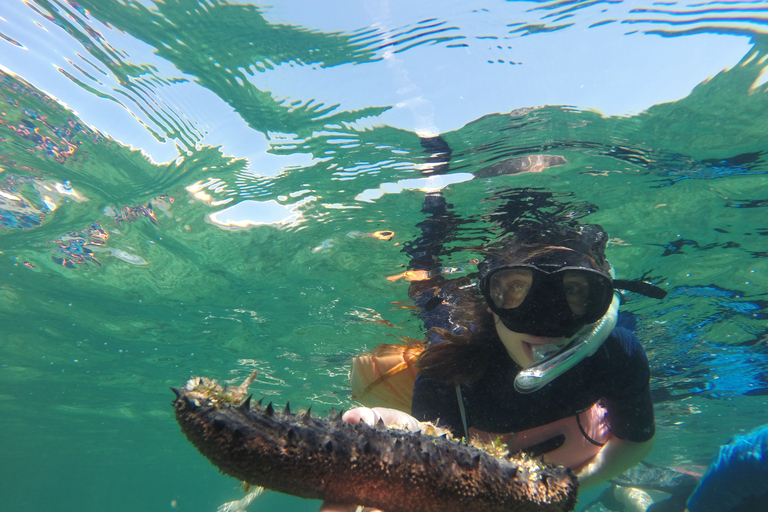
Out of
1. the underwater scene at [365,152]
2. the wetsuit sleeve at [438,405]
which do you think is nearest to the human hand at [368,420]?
A: the underwater scene at [365,152]

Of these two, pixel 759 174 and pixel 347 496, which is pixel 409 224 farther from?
pixel 347 496

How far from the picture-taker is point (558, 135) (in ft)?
19.8

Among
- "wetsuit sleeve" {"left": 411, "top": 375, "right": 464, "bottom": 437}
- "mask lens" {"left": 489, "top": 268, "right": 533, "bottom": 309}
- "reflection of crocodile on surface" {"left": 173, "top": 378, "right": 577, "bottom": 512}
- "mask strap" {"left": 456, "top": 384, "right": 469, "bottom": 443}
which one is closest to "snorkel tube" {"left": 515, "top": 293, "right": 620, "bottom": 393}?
"mask lens" {"left": 489, "top": 268, "right": 533, "bottom": 309}

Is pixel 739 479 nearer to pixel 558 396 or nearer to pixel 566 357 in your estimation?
pixel 558 396

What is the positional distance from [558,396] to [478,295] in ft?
15.8

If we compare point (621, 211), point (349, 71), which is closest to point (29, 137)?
point (349, 71)

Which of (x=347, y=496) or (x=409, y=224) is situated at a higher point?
(x=347, y=496)

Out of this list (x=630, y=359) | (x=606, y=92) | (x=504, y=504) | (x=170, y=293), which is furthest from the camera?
(x=170, y=293)

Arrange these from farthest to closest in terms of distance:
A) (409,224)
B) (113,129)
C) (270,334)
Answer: (270,334), (409,224), (113,129)

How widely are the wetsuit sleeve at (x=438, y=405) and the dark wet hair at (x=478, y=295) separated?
13 cm

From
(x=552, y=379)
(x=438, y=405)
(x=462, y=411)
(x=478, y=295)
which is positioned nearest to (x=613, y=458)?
(x=552, y=379)

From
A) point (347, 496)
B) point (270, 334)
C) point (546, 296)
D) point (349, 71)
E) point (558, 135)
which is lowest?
point (270, 334)

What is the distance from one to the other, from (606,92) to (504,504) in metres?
5.95

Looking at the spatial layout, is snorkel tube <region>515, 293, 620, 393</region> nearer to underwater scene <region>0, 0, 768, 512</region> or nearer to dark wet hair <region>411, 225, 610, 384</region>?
dark wet hair <region>411, 225, 610, 384</region>
